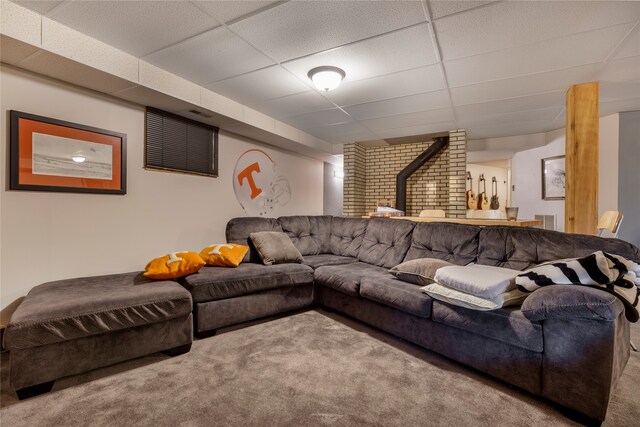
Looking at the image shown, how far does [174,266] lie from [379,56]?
8.13ft

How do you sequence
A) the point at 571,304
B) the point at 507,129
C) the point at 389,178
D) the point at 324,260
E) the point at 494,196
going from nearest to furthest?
the point at 571,304 < the point at 324,260 < the point at 507,129 < the point at 389,178 < the point at 494,196

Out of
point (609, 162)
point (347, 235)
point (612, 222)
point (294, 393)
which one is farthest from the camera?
point (609, 162)

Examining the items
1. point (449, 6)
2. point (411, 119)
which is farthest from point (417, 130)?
point (449, 6)

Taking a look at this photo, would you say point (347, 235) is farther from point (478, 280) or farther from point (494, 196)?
point (494, 196)

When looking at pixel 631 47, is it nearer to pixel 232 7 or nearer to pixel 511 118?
pixel 511 118

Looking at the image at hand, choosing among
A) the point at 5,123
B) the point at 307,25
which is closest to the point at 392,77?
the point at 307,25

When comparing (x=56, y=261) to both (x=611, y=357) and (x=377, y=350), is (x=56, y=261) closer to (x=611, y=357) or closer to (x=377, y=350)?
(x=377, y=350)

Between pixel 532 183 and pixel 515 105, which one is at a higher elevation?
pixel 515 105

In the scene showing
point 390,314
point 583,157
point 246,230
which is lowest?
point 390,314

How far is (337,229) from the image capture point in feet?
13.1

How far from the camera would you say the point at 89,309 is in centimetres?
173

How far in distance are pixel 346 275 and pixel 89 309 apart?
1.90 metres

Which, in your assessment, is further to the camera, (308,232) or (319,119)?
(319,119)

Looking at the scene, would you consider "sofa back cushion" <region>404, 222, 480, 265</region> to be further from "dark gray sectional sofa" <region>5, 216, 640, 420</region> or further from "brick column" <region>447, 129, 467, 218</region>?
"brick column" <region>447, 129, 467, 218</region>
